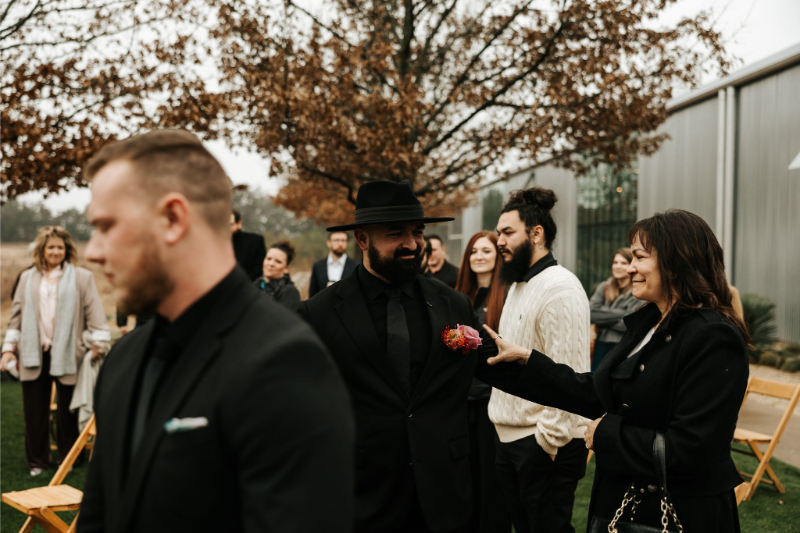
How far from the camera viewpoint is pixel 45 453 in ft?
21.4

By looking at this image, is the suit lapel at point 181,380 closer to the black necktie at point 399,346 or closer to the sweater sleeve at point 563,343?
the black necktie at point 399,346

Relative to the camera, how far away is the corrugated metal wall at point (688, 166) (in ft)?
49.0

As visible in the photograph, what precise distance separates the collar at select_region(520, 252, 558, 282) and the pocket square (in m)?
3.04

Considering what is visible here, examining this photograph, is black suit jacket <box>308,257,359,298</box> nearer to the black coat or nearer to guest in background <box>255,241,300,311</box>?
guest in background <box>255,241,300,311</box>

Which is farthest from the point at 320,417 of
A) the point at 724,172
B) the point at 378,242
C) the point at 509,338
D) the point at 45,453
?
the point at 724,172

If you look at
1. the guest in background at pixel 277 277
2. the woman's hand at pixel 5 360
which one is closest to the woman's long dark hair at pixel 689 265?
the guest in background at pixel 277 277

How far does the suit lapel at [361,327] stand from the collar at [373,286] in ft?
0.09

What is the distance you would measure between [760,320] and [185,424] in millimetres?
13683

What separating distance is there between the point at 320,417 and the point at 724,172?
15.2 metres

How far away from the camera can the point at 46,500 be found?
4211mm

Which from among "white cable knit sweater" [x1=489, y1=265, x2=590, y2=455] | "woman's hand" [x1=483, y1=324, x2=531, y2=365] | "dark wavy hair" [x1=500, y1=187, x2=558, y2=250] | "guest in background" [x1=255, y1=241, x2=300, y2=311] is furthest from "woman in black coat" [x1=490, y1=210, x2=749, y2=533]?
"guest in background" [x1=255, y1=241, x2=300, y2=311]

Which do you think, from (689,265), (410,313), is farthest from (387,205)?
(689,265)

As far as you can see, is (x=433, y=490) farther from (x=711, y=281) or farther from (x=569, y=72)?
(x=569, y=72)

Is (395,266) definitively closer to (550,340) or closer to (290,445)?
(550,340)
